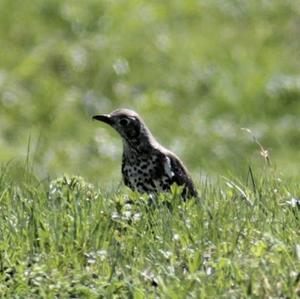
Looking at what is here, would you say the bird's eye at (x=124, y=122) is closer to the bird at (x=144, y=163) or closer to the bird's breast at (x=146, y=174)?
the bird at (x=144, y=163)

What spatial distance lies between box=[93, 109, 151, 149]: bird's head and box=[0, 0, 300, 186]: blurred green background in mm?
5667

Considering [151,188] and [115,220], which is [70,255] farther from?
[151,188]

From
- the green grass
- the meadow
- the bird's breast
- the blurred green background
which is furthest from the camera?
the blurred green background

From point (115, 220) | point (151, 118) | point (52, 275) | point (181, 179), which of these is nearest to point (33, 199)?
point (115, 220)

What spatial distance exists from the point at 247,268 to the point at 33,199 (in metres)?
1.71

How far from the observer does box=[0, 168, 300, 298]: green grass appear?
21.6 feet

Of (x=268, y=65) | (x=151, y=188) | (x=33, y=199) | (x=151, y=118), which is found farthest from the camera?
(x=268, y=65)

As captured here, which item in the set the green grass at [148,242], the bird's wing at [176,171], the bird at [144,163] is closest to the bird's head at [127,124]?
the bird at [144,163]

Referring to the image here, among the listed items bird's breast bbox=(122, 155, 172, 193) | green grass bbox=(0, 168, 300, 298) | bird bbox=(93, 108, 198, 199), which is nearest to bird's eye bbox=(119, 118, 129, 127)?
bird bbox=(93, 108, 198, 199)

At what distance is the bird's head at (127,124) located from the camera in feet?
32.0

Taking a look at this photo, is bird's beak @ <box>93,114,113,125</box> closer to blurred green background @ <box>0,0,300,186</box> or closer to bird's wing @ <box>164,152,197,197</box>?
bird's wing @ <box>164,152,197,197</box>

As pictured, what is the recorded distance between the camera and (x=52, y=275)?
6836 mm

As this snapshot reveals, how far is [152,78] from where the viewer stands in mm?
18266

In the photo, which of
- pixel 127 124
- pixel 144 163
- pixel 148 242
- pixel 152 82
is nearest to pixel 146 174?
pixel 144 163
